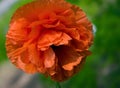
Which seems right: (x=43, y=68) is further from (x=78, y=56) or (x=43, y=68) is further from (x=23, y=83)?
(x=23, y=83)

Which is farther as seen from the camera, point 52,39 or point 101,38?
point 101,38

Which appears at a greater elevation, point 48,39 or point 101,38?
point 48,39

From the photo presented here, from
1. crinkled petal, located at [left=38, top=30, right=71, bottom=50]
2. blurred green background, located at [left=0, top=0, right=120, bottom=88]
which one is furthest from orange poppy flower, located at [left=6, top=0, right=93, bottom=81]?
blurred green background, located at [left=0, top=0, right=120, bottom=88]

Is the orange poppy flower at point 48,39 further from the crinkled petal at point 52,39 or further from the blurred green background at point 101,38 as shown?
the blurred green background at point 101,38

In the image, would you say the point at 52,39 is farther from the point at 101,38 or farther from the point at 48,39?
the point at 101,38

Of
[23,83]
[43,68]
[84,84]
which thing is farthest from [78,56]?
[23,83]

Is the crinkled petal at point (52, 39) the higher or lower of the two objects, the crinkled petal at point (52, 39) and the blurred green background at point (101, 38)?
the higher

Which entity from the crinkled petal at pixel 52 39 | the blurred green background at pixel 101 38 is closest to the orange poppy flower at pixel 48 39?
the crinkled petal at pixel 52 39

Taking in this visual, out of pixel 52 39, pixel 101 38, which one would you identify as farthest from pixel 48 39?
pixel 101 38
